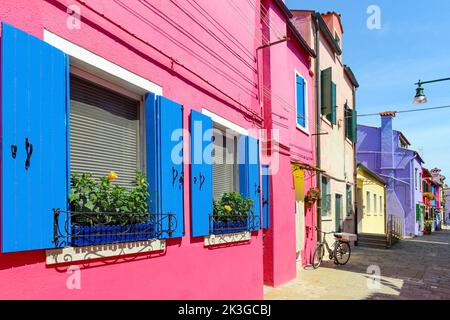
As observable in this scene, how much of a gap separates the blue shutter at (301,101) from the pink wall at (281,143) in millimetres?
541

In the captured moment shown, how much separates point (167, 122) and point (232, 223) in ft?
7.44

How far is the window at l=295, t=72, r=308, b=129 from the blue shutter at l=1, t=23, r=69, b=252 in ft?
27.6

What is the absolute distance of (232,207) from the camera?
6.62 m

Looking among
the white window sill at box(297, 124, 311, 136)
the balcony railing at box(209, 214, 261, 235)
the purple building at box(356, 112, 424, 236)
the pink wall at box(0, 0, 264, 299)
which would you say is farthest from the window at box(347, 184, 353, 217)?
the purple building at box(356, 112, 424, 236)

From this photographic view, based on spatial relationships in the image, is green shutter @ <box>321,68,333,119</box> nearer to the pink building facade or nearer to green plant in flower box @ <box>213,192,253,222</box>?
the pink building facade

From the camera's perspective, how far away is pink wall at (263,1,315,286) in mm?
8711

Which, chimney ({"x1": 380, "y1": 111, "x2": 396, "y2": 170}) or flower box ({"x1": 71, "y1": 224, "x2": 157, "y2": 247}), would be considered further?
chimney ({"x1": 380, "y1": 111, "x2": 396, "y2": 170})

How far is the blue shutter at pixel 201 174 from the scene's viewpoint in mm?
5445

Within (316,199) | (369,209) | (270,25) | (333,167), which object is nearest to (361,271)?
(316,199)

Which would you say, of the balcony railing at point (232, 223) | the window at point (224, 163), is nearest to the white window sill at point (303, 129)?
the window at point (224, 163)

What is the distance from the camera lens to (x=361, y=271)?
11258 millimetres

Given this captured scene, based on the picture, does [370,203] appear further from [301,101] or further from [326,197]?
[301,101]

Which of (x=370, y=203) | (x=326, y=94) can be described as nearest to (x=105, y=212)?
(x=326, y=94)
